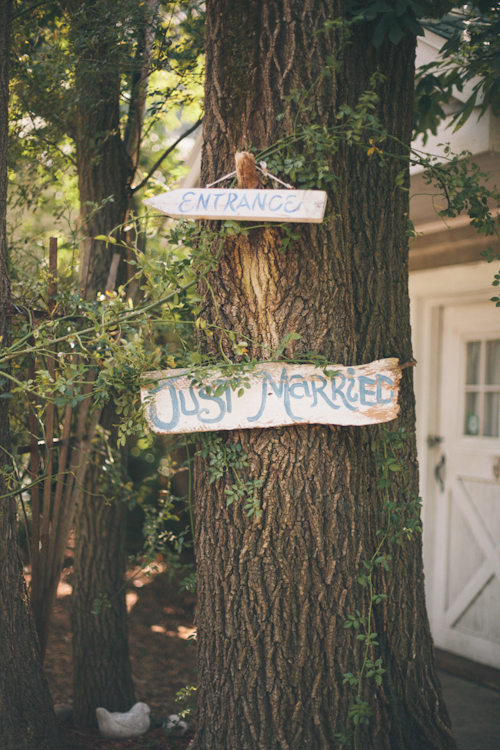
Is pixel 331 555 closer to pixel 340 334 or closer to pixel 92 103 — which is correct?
pixel 340 334

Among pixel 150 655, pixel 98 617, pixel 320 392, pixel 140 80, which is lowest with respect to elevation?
pixel 150 655

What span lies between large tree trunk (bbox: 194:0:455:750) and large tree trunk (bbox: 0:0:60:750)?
0.61 metres

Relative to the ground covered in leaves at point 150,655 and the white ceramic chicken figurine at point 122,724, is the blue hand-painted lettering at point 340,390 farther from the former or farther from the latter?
the white ceramic chicken figurine at point 122,724

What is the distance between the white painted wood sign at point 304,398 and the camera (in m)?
1.72

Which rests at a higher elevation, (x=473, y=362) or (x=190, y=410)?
(x=473, y=362)

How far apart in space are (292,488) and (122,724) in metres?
1.58

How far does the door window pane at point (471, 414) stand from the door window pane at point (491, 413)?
62mm

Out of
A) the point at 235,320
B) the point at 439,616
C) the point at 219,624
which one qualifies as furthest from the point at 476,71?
the point at 439,616

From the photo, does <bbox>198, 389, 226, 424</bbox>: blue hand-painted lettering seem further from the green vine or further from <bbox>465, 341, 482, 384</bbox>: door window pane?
<bbox>465, 341, 482, 384</bbox>: door window pane

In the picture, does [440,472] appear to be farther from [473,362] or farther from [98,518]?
[98,518]

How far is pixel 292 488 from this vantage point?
1.78m

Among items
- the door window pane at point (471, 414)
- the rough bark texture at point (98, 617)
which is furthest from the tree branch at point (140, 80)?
the door window pane at point (471, 414)

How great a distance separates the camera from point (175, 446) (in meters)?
2.23

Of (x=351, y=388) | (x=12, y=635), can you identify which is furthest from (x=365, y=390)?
(x=12, y=635)
